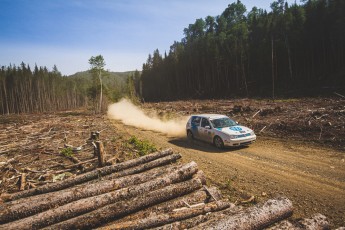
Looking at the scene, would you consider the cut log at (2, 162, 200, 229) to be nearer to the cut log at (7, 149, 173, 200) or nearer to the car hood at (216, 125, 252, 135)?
the cut log at (7, 149, 173, 200)

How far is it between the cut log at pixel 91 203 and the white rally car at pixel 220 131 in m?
5.64

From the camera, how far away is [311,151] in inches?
448

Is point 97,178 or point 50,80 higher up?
point 50,80

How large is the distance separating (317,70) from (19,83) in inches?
3443

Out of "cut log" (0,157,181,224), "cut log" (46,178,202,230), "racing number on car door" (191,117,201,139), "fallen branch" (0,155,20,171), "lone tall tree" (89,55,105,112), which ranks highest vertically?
"lone tall tree" (89,55,105,112)

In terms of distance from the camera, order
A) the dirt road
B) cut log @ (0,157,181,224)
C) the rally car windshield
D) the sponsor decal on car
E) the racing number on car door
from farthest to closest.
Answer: the racing number on car door, the rally car windshield, the sponsor decal on car, the dirt road, cut log @ (0,157,181,224)

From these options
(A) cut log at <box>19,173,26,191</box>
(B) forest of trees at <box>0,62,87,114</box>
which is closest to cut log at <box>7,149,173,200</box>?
(A) cut log at <box>19,173,26,191</box>

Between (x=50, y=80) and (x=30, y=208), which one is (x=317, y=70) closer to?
(x=30, y=208)

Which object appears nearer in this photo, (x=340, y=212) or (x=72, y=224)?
(x=72, y=224)

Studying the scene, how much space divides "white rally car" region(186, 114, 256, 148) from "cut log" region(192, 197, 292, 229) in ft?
22.7

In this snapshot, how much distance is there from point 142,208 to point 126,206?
521mm

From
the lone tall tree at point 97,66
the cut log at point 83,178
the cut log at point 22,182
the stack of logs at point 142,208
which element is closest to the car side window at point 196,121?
the cut log at point 83,178

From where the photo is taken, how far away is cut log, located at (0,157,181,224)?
5598 millimetres

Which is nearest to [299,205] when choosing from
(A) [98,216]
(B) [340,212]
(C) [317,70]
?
(B) [340,212]
